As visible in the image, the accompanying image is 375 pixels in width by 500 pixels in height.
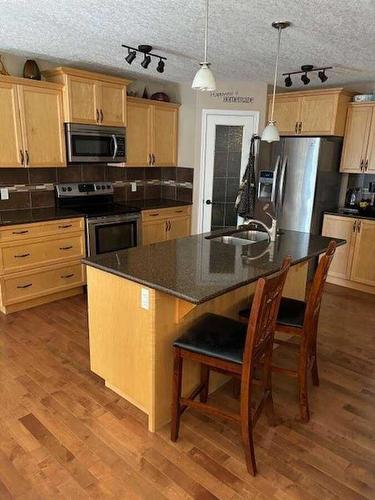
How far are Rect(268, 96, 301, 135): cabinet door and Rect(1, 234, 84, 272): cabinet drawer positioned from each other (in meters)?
2.88

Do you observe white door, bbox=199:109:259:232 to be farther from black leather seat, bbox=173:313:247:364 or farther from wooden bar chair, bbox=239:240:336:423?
black leather seat, bbox=173:313:247:364

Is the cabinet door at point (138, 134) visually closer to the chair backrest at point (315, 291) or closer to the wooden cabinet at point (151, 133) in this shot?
the wooden cabinet at point (151, 133)

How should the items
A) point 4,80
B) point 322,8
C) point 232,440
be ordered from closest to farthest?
point 232,440 → point 322,8 → point 4,80

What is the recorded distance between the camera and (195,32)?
285 cm

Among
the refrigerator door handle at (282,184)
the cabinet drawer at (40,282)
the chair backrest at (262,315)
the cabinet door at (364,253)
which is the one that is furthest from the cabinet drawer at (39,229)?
the cabinet door at (364,253)

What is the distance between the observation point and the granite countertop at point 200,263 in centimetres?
195

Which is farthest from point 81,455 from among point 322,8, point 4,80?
point 4,80

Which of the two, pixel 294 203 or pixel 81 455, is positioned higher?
pixel 294 203

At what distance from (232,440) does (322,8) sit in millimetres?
2632

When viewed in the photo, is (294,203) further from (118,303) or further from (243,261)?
(118,303)

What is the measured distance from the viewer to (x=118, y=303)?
90.3 inches

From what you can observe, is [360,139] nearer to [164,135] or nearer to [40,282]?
[164,135]

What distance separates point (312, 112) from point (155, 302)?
143 inches

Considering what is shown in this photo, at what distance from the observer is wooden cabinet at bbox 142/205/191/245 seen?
477 centimetres
